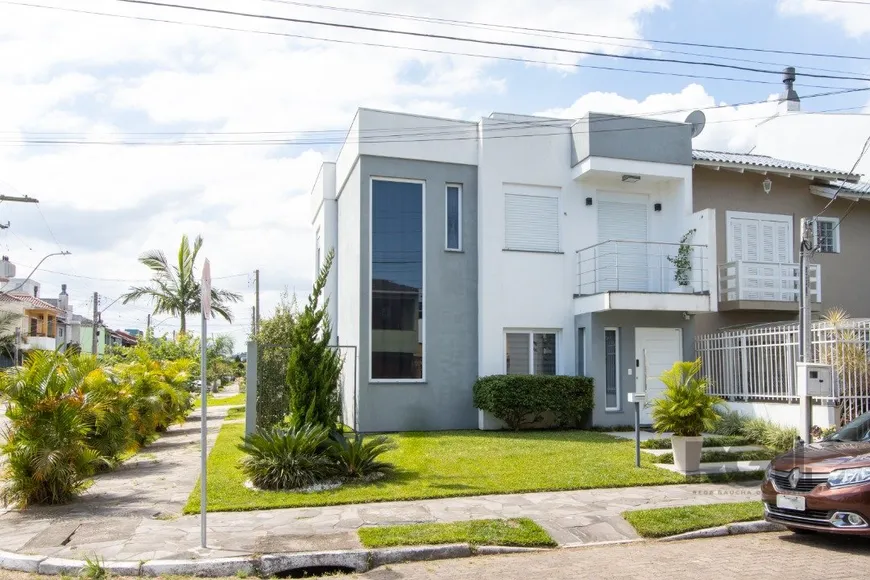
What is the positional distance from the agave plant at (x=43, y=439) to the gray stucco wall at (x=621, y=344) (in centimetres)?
1078

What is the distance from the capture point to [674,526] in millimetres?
8391

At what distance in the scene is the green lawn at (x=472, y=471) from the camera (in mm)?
9688

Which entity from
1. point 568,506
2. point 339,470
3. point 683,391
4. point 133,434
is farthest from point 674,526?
point 133,434

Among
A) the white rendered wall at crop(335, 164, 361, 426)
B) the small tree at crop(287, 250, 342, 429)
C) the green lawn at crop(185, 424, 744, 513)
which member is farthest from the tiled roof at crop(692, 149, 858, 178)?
the small tree at crop(287, 250, 342, 429)

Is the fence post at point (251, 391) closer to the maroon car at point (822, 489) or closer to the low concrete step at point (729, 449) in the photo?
the low concrete step at point (729, 449)

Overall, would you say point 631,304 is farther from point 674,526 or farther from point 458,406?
point 674,526

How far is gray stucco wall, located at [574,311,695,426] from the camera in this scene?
16922 millimetres

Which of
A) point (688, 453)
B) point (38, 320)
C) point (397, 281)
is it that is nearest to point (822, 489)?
point (688, 453)

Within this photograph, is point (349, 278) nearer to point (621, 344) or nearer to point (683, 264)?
point (621, 344)

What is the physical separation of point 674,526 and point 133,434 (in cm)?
982

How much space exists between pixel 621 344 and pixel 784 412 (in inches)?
149

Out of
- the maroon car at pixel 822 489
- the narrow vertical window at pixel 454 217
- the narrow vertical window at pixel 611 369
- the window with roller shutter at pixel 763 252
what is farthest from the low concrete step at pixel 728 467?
the narrow vertical window at pixel 454 217

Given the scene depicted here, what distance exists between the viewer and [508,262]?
17203 millimetres

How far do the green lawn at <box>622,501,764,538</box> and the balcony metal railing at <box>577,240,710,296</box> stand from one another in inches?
323
